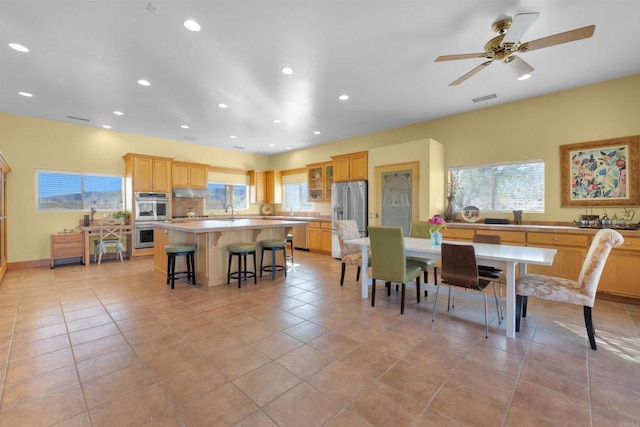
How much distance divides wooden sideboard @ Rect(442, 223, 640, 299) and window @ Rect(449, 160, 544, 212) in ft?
2.34

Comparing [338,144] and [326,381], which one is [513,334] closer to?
[326,381]

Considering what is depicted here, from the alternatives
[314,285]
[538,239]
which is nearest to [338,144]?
[314,285]

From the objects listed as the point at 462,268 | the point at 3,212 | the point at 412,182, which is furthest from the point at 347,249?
the point at 3,212

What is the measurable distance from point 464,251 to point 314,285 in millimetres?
2291

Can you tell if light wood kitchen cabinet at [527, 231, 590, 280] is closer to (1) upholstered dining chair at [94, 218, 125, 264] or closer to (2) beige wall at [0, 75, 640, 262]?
(2) beige wall at [0, 75, 640, 262]

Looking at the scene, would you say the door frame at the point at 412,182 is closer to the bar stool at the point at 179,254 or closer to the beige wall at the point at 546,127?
the beige wall at the point at 546,127

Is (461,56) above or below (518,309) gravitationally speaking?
above

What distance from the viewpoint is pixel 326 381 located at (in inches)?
74.9

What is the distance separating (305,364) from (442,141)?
16.1 feet

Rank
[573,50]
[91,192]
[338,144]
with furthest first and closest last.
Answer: [338,144] < [91,192] < [573,50]

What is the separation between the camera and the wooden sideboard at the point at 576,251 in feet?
11.1

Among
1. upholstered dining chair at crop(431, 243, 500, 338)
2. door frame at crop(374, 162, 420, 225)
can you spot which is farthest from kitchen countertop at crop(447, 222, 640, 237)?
upholstered dining chair at crop(431, 243, 500, 338)

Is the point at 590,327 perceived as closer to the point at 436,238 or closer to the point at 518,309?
the point at 518,309

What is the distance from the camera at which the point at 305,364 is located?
211 cm
